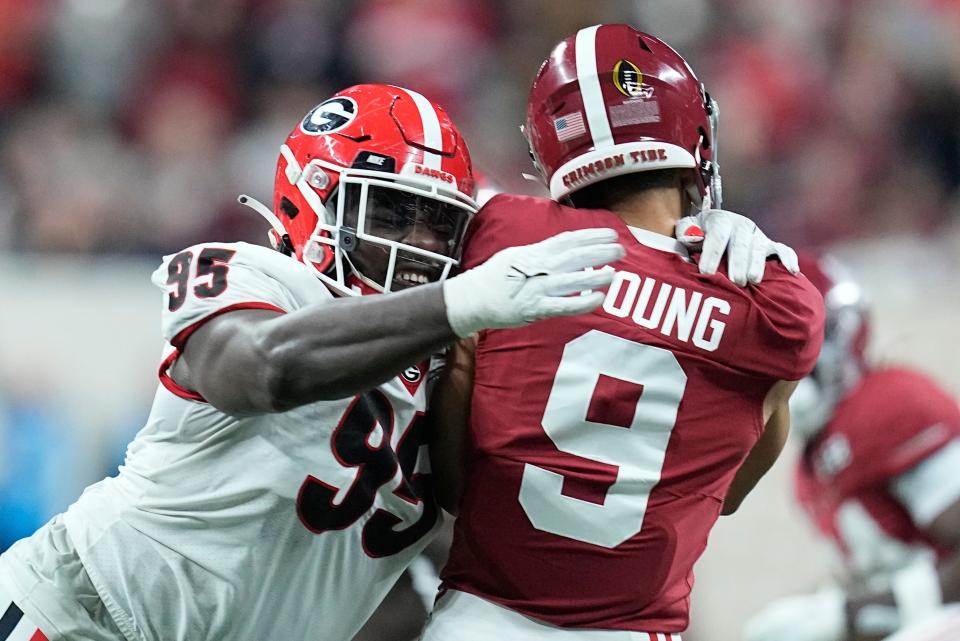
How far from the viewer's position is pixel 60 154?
250 inches

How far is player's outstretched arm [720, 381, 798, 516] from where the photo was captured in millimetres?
2566

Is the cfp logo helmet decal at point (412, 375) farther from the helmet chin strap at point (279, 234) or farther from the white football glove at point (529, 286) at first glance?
the white football glove at point (529, 286)

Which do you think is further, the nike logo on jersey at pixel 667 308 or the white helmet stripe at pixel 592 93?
the white helmet stripe at pixel 592 93

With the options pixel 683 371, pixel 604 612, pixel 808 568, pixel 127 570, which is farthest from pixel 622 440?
pixel 808 568

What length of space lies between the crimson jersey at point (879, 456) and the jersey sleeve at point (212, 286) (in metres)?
2.63

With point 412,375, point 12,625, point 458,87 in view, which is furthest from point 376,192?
point 458,87

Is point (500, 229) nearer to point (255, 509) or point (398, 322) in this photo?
point (398, 322)

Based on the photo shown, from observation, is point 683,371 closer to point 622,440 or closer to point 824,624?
point 622,440

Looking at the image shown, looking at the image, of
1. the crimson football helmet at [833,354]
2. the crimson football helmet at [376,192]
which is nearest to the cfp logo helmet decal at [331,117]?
the crimson football helmet at [376,192]

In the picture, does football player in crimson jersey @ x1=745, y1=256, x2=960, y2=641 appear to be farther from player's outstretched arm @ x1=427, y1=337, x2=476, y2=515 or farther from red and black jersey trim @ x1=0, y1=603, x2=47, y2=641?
red and black jersey trim @ x1=0, y1=603, x2=47, y2=641

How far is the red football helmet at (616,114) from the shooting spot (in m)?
2.48

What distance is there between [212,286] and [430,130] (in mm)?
568

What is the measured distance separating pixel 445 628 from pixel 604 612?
0.99 ft

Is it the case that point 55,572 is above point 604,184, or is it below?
below
